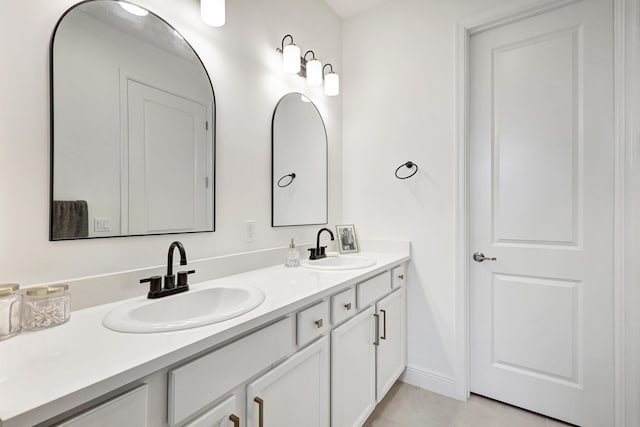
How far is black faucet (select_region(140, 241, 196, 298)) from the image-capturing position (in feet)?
3.47

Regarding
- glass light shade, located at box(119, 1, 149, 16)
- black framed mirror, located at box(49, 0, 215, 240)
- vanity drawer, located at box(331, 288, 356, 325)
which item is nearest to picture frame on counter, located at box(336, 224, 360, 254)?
vanity drawer, located at box(331, 288, 356, 325)

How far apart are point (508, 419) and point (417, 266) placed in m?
0.97

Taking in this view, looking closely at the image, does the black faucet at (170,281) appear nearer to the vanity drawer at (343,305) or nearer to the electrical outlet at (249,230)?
the electrical outlet at (249,230)

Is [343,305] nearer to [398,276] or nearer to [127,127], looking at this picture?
[398,276]

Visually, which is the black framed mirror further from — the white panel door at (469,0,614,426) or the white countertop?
the white panel door at (469,0,614,426)

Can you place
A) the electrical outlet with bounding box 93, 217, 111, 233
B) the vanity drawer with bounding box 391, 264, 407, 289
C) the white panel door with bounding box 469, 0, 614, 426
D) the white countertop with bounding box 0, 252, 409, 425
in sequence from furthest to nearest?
the vanity drawer with bounding box 391, 264, 407, 289, the white panel door with bounding box 469, 0, 614, 426, the electrical outlet with bounding box 93, 217, 111, 233, the white countertop with bounding box 0, 252, 409, 425

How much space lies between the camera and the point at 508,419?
172cm

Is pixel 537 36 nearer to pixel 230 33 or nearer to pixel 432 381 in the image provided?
pixel 230 33

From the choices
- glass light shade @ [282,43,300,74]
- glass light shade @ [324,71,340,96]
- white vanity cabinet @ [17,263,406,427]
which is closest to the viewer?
white vanity cabinet @ [17,263,406,427]

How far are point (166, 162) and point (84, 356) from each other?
2.64ft

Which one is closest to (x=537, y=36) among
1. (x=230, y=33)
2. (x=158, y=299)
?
(x=230, y=33)

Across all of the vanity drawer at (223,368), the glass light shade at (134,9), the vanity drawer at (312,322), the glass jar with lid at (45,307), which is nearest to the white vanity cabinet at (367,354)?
the vanity drawer at (312,322)

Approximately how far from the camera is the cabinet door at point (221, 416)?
2.45 ft

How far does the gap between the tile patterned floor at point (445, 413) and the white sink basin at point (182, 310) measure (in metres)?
1.15
